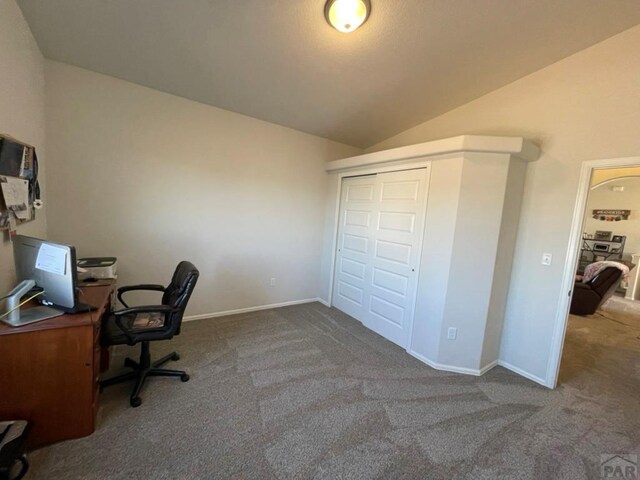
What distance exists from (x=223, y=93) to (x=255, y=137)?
65 cm

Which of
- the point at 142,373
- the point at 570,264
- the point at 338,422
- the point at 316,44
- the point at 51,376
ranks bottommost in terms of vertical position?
the point at 338,422

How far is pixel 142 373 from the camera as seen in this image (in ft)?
6.69

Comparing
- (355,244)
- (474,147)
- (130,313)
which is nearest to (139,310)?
(130,313)

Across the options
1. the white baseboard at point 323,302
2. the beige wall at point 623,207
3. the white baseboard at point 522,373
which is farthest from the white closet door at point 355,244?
the beige wall at point 623,207

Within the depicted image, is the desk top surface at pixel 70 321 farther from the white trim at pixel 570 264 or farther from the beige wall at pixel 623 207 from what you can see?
the beige wall at pixel 623 207

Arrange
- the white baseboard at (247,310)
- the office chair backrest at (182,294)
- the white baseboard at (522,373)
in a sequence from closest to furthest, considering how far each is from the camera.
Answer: the office chair backrest at (182,294), the white baseboard at (522,373), the white baseboard at (247,310)

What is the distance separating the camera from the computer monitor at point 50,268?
1.48 metres

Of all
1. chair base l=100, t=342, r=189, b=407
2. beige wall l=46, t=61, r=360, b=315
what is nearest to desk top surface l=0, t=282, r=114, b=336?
chair base l=100, t=342, r=189, b=407

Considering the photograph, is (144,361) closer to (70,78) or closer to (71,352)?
(71,352)

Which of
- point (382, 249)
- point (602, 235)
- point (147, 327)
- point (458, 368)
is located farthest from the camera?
point (602, 235)

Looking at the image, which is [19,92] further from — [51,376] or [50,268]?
[51,376]

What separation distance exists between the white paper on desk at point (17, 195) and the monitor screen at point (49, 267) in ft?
0.69

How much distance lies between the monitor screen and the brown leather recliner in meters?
6.18

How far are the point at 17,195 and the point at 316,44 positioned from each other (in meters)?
2.37
